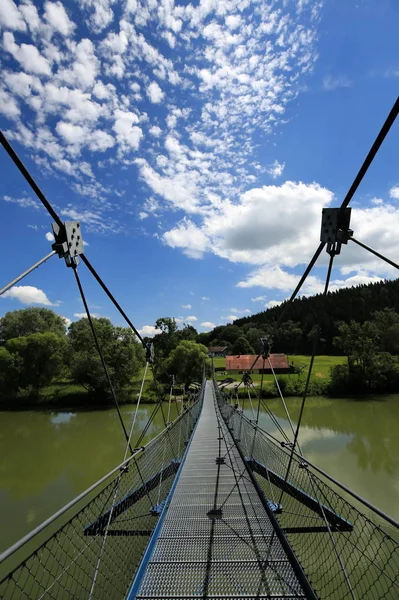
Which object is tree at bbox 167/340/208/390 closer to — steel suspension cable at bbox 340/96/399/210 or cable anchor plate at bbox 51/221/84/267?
cable anchor plate at bbox 51/221/84/267

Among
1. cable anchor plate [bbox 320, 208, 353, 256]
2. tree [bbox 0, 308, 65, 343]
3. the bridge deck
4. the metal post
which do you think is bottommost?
the bridge deck

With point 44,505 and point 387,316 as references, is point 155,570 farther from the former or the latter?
point 387,316

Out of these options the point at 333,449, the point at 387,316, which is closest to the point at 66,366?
the point at 333,449

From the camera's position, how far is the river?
6.42 m

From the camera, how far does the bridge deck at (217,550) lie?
1661 mm

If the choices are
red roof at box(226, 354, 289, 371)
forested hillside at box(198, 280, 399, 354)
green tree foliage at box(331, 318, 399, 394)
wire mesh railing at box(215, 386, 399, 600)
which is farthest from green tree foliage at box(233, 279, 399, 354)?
wire mesh railing at box(215, 386, 399, 600)

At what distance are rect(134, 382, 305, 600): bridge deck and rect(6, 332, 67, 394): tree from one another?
17102mm

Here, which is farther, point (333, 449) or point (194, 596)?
point (333, 449)

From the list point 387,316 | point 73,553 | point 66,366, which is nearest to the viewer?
point 73,553

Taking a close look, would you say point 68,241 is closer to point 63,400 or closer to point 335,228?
point 335,228

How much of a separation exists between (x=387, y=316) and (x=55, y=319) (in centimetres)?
2929

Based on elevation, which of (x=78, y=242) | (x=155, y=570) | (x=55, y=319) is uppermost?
(x=55, y=319)

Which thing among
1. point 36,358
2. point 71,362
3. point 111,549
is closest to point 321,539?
point 111,549

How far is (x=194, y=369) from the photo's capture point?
2150 cm
